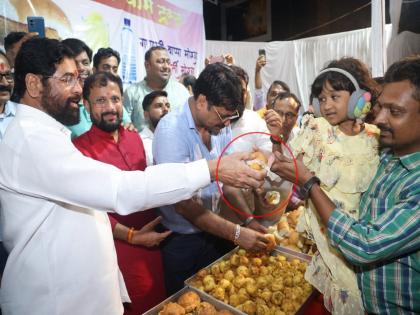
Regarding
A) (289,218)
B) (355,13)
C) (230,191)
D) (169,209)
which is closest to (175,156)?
(169,209)

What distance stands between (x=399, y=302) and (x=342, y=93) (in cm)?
110

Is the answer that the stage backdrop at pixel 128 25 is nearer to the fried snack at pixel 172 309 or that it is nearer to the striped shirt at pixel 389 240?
the fried snack at pixel 172 309

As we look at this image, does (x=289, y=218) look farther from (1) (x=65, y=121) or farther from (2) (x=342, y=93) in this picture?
(1) (x=65, y=121)

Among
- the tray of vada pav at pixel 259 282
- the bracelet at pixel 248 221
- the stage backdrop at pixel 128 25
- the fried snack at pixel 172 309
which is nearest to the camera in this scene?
the fried snack at pixel 172 309

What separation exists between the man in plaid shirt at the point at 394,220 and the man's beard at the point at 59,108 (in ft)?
4.38

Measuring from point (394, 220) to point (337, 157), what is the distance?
61cm

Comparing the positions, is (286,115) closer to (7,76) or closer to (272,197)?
(272,197)

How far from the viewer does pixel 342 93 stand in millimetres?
1747

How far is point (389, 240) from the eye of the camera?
1.16m

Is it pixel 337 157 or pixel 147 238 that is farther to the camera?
pixel 147 238

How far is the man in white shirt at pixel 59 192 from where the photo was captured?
1.28 metres

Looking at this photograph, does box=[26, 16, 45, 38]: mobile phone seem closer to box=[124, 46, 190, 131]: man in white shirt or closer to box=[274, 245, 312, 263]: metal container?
box=[124, 46, 190, 131]: man in white shirt

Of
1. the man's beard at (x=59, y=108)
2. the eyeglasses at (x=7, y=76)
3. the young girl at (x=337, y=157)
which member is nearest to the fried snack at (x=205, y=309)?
the young girl at (x=337, y=157)

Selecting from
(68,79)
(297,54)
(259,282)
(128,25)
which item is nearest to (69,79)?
(68,79)
